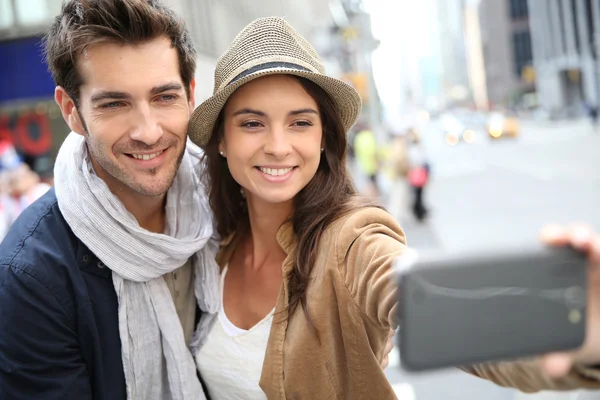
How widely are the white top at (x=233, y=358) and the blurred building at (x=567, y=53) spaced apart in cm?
5464

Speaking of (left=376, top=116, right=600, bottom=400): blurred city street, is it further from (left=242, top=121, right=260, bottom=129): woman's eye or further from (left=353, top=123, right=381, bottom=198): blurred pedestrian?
(left=242, top=121, right=260, bottom=129): woman's eye

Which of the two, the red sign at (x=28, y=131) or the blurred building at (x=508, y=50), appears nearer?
the red sign at (x=28, y=131)

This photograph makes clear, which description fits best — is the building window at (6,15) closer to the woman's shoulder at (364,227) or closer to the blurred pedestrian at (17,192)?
the blurred pedestrian at (17,192)

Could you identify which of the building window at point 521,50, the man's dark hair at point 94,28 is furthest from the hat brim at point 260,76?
the building window at point 521,50

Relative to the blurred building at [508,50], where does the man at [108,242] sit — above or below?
below

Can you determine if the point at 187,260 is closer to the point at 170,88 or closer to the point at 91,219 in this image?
the point at 91,219

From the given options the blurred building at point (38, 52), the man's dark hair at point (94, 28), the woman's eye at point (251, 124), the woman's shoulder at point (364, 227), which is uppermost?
the blurred building at point (38, 52)

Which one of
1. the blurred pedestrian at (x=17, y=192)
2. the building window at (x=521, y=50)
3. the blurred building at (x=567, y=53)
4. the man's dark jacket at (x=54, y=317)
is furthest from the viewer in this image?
the building window at (x=521, y=50)

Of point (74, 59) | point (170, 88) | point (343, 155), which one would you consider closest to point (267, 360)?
point (343, 155)

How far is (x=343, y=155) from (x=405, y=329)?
164 cm

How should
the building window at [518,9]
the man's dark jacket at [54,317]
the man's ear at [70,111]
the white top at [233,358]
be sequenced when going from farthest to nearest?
1. the building window at [518,9]
2. the man's ear at [70,111]
3. the white top at [233,358]
4. the man's dark jacket at [54,317]

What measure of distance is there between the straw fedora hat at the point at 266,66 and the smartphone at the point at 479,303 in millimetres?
1392

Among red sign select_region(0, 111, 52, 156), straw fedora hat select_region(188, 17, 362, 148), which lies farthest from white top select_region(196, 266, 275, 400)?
red sign select_region(0, 111, 52, 156)

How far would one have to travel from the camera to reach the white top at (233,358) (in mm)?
2268
